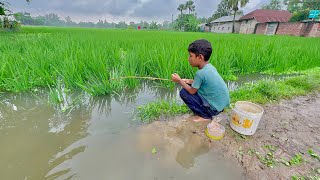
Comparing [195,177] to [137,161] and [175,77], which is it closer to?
[137,161]

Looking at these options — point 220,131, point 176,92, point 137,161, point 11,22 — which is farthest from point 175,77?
point 11,22

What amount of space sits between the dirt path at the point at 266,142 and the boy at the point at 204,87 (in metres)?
0.19

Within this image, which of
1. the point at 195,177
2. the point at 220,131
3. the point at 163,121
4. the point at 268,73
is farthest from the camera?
the point at 268,73

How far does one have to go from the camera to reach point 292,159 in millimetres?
1454

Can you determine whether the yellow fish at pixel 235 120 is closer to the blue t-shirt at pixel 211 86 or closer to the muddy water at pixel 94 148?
the blue t-shirt at pixel 211 86

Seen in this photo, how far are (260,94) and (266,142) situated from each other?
1209mm

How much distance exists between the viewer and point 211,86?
184 centimetres

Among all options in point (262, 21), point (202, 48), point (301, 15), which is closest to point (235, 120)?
point (202, 48)

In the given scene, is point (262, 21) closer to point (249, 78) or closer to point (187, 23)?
point (187, 23)

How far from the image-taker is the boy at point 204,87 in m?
1.78

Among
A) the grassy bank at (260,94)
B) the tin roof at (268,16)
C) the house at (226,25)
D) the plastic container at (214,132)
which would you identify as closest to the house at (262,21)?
the tin roof at (268,16)

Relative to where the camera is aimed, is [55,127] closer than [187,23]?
Yes

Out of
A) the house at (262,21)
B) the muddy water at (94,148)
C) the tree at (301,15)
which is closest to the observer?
the muddy water at (94,148)

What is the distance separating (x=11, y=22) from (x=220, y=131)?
1556 centimetres
